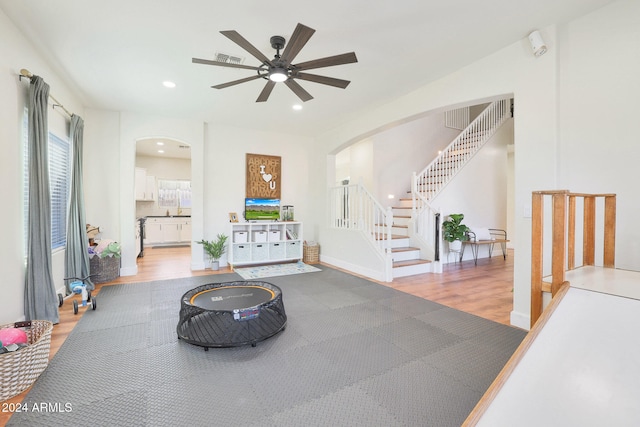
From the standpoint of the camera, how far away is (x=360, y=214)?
5574 millimetres

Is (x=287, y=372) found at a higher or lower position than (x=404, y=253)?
lower

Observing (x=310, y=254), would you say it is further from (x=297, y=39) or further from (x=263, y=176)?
(x=297, y=39)

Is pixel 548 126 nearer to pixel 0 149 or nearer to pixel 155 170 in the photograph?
pixel 0 149

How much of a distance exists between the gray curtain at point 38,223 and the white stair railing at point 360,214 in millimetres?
4417

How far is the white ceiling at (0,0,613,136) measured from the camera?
8.26 ft

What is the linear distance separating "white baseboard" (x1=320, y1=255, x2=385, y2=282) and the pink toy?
4317mm

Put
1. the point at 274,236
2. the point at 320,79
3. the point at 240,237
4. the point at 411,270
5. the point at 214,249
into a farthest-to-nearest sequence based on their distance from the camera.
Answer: the point at 274,236 < the point at 240,237 < the point at 214,249 < the point at 411,270 < the point at 320,79

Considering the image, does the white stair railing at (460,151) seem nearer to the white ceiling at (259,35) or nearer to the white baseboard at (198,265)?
the white ceiling at (259,35)

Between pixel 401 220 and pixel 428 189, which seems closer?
pixel 401 220

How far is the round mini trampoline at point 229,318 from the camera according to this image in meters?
2.57

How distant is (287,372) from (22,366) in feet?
5.90

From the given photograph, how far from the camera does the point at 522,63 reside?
3.02 metres

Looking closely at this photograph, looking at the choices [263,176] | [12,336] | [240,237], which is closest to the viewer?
[12,336]

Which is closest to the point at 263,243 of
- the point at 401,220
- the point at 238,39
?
the point at 401,220
